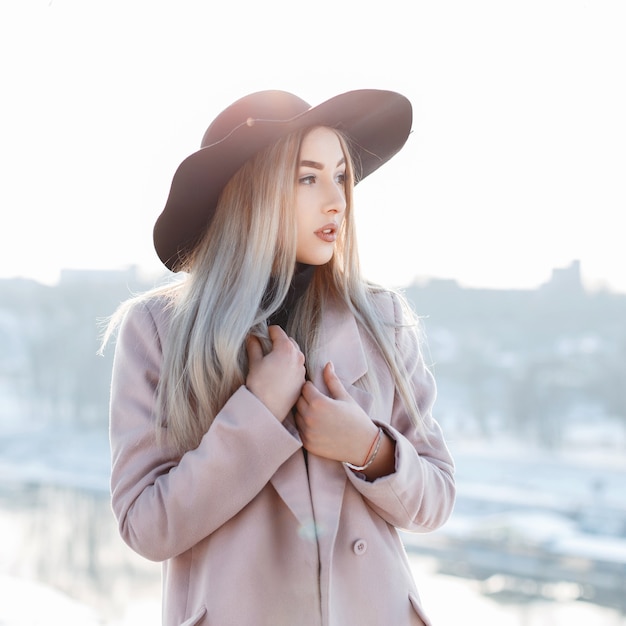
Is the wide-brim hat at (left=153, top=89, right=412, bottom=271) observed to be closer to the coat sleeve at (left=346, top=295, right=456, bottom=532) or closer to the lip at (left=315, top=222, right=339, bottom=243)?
the lip at (left=315, top=222, right=339, bottom=243)

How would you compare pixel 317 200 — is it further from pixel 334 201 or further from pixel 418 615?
pixel 418 615

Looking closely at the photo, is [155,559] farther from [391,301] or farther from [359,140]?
[359,140]

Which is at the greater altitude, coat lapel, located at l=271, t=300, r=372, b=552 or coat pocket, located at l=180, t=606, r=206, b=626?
coat lapel, located at l=271, t=300, r=372, b=552

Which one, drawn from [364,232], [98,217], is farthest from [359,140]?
[98,217]

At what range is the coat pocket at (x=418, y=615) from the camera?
3.34ft

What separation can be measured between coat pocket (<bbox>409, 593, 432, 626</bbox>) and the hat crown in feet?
2.28

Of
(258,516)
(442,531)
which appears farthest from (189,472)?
(442,531)

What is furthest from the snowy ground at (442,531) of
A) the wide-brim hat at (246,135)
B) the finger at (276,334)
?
the finger at (276,334)

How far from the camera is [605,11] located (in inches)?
85.0

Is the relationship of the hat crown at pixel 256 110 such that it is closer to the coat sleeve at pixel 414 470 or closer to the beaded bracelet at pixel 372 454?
the coat sleeve at pixel 414 470

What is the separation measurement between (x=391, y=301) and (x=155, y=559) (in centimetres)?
55

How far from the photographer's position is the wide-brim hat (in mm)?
1092

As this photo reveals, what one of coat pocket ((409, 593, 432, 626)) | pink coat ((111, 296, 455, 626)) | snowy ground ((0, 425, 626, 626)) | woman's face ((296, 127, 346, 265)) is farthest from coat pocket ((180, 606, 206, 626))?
snowy ground ((0, 425, 626, 626))

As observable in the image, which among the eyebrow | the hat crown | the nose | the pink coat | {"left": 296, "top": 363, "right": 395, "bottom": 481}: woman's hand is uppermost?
the hat crown
